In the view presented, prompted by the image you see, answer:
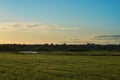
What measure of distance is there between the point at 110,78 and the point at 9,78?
6805mm

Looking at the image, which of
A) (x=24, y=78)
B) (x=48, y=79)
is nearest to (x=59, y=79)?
(x=48, y=79)

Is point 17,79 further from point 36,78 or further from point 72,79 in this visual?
point 72,79

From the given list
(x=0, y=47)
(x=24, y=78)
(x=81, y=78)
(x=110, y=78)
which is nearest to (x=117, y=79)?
(x=110, y=78)

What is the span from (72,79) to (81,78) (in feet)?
2.89

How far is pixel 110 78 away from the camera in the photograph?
84.3 ft

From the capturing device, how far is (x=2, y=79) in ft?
78.6

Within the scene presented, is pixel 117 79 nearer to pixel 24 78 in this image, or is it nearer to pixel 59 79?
pixel 59 79

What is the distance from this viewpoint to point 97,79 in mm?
24875

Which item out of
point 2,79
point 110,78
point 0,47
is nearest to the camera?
point 2,79

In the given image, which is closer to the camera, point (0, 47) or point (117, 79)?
point (117, 79)

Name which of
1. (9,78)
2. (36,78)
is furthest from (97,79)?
(9,78)

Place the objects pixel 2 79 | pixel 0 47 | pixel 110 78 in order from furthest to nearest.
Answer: pixel 0 47 → pixel 110 78 → pixel 2 79

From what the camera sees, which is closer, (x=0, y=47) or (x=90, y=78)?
(x=90, y=78)

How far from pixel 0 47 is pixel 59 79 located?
128525 mm
